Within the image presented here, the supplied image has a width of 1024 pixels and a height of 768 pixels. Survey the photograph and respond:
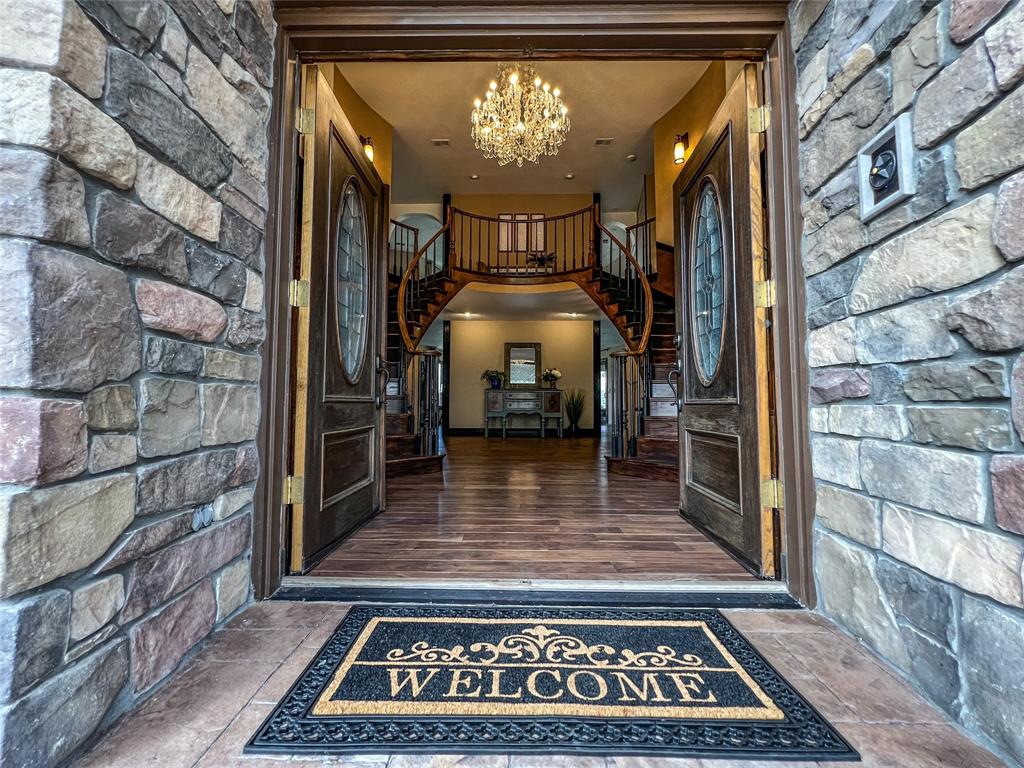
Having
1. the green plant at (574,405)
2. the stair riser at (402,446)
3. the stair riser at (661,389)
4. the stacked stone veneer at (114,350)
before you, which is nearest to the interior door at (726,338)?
the stacked stone veneer at (114,350)

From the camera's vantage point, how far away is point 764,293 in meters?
1.80

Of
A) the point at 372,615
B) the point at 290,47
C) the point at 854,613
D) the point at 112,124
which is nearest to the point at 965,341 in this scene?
the point at 854,613

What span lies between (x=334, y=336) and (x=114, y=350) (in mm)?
1167

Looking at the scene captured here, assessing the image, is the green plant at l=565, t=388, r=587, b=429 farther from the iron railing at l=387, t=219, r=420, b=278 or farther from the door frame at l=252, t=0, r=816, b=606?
the door frame at l=252, t=0, r=816, b=606

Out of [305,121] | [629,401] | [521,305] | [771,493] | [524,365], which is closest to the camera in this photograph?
[771,493]

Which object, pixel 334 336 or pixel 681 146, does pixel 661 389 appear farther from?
pixel 334 336

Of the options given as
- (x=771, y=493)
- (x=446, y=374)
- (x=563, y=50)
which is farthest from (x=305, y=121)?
(x=446, y=374)

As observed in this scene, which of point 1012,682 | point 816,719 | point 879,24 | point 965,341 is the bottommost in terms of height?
point 816,719

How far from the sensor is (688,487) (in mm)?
2604

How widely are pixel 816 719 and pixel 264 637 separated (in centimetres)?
145

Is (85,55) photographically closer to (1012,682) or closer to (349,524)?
(349,524)

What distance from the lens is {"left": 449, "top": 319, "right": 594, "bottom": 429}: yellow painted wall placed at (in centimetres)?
1052

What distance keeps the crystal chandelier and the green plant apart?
584cm

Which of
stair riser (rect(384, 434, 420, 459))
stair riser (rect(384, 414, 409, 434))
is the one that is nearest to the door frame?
stair riser (rect(384, 434, 420, 459))
